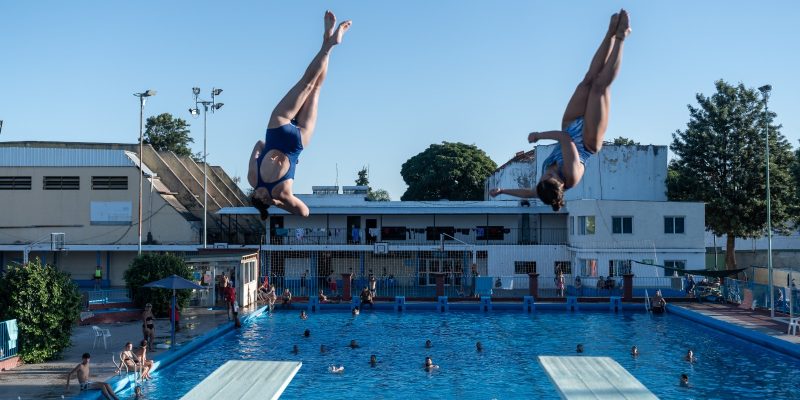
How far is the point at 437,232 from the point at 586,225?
947cm

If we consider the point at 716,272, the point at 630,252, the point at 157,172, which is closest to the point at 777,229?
the point at 630,252

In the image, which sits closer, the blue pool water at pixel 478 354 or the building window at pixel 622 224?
the blue pool water at pixel 478 354

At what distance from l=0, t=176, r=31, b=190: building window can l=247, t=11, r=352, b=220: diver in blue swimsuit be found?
142 ft

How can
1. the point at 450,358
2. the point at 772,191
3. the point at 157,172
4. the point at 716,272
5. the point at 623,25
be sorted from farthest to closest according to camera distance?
the point at 157,172 → the point at 772,191 → the point at 716,272 → the point at 450,358 → the point at 623,25

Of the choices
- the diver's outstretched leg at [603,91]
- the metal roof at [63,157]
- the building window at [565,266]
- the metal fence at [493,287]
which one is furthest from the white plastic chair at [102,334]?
the building window at [565,266]

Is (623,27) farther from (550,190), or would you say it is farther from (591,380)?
(591,380)

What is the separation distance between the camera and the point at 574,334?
27578 millimetres

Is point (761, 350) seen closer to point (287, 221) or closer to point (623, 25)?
point (623, 25)

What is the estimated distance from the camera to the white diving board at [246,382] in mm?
13383

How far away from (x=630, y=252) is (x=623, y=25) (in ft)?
112

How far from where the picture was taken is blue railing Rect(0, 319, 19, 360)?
58.5 ft

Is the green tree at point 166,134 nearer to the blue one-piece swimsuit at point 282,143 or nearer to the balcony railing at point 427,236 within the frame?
the balcony railing at point 427,236

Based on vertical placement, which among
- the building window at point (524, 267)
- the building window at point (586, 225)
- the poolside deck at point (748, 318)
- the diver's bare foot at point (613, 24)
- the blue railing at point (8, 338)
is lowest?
the poolside deck at point (748, 318)

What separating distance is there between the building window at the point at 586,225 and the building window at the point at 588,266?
147 centimetres
